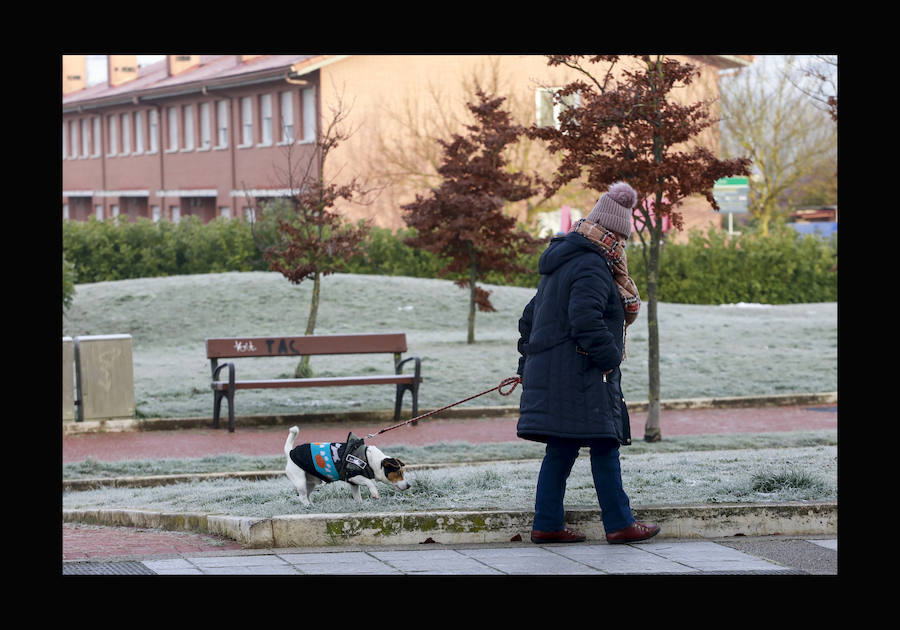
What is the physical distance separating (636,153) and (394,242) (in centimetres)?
1880

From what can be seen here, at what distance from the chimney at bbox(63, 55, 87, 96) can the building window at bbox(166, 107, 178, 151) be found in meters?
22.1

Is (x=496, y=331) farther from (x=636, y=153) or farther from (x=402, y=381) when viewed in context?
(x=636, y=153)

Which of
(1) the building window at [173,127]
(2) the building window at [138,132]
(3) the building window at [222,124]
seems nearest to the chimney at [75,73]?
(2) the building window at [138,132]

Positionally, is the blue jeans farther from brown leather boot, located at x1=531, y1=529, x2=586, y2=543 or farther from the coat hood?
the coat hood

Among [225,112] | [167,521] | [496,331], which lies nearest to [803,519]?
[167,521]

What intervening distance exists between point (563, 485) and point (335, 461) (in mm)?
1490

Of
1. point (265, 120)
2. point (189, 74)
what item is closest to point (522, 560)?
point (265, 120)

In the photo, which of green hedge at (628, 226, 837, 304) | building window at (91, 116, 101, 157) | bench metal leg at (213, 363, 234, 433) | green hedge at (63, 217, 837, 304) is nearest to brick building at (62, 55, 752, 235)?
building window at (91, 116, 101, 157)

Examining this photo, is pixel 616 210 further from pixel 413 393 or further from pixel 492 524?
pixel 413 393

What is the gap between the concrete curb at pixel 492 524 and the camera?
7.08m

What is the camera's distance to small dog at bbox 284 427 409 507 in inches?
301

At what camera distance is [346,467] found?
7625 mm

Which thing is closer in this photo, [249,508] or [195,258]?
[249,508]
